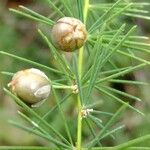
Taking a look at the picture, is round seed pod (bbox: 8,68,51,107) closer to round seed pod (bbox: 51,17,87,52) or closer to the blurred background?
round seed pod (bbox: 51,17,87,52)

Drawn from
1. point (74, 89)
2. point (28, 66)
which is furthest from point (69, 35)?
point (28, 66)

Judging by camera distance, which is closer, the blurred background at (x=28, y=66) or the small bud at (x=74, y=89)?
the small bud at (x=74, y=89)

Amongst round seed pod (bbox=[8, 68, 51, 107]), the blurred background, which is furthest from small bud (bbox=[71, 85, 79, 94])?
the blurred background

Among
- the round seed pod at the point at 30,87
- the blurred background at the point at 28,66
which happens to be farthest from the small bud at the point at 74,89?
the blurred background at the point at 28,66

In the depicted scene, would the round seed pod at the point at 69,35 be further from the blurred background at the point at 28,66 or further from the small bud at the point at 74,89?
the blurred background at the point at 28,66

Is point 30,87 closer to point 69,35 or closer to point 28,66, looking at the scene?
point 69,35

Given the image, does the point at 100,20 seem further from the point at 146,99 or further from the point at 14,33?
the point at 14,33
